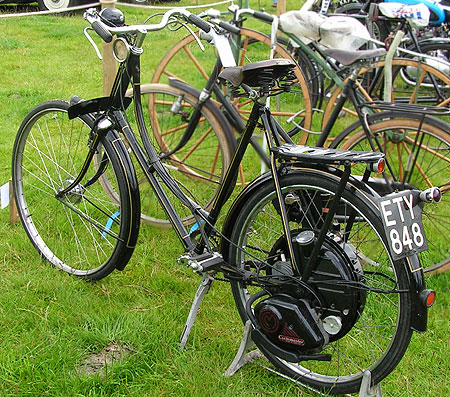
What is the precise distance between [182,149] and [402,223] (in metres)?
2.09

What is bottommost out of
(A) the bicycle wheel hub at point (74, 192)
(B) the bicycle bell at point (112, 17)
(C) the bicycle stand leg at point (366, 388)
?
(C) the bicycle stand leg at point (366, 388)

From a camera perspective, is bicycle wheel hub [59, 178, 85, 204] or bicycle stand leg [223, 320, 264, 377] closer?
bicycle stand leg [223, 320, 264, 377]

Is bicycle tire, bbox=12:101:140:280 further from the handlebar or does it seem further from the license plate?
the license plate

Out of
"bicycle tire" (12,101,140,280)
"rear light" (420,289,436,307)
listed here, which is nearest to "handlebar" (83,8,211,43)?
"bicycle tire" (12,101,140,280)

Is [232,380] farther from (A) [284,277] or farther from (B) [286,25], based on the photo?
(B) [286,25]

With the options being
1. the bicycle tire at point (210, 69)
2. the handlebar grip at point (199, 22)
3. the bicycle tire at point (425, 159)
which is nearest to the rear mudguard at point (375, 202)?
the handlebar grip at point (199, 22)

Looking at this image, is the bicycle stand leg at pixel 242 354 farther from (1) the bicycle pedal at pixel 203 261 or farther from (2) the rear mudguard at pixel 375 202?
(2) the rear mudguard at pixel 375 202

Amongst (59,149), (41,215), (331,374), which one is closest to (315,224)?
(331,374)

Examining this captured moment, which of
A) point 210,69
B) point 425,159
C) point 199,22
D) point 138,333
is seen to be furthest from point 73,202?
point 425,159

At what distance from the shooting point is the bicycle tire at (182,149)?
3.48 m

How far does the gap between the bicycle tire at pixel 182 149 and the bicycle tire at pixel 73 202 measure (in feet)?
0.92

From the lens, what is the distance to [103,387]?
244 cm

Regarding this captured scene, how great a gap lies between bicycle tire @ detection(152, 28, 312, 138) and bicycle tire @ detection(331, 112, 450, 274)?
681mm

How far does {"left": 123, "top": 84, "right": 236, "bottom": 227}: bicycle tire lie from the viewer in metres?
3.48
